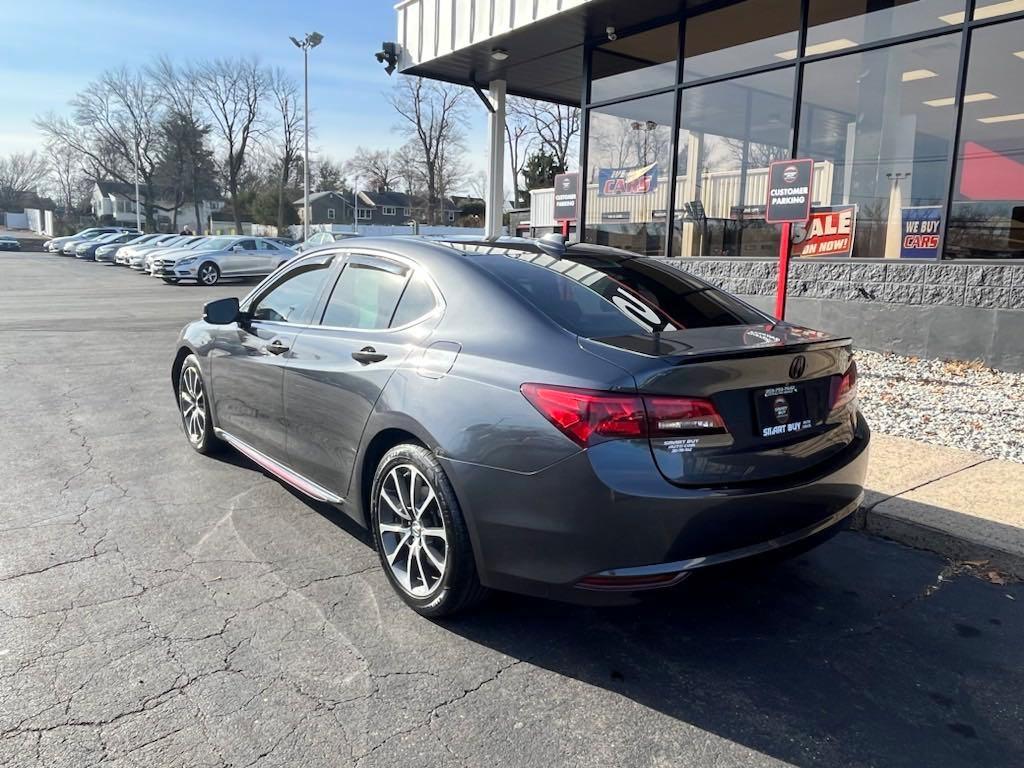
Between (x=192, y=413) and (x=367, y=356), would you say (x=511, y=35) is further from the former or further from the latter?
(x=367, y=356)

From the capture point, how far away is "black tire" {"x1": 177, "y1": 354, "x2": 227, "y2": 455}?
205 inches

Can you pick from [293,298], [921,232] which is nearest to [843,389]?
[293,298]

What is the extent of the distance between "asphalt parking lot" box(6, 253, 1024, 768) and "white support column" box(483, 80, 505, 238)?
11648mm

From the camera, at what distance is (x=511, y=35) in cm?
1177

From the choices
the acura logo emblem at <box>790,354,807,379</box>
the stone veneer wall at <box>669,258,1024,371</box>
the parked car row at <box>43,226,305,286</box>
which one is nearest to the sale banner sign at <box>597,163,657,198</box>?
the stone veneer wall at <box>669,258,1024,371</box>

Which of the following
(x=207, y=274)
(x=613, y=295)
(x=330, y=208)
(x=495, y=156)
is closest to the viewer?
(x=613, y=295)

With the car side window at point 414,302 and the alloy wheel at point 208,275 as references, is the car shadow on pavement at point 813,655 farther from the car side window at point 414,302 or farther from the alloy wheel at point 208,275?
the alloy wheel at point 208,275

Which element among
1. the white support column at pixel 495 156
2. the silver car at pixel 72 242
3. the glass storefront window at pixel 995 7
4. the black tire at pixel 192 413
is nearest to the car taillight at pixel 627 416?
the black tire at pixel 192 413

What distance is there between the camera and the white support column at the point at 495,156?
584 inches

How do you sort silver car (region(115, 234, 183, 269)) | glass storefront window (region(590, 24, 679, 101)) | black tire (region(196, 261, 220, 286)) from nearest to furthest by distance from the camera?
1. glass storefront window (region(590, 24, 679, 101))
2. black tire (region(196, 261, 220, 286))
3. silver car (region(115, 234, 183, 269))

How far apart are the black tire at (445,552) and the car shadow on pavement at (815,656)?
15 centimetres

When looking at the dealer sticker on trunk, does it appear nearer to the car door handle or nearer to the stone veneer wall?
the car door handle

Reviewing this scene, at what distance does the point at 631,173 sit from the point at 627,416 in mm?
10737

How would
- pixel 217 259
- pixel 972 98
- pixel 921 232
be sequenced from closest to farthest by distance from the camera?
pixel 972 98 → pixel 921 232 → pixel 217 259
